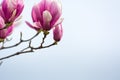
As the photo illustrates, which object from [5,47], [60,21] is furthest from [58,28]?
[5,47]

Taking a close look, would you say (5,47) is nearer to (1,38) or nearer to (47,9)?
(1,38)

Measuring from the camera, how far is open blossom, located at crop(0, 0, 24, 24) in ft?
1.33

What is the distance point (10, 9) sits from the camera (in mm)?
406

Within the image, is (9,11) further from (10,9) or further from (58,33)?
(58,33)

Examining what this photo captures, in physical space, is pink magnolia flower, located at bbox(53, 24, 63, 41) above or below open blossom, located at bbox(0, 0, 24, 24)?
below

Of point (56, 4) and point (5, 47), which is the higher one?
point (56, 4)

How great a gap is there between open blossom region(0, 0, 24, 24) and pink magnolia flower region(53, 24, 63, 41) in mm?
93

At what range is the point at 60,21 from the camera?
1.41 feet

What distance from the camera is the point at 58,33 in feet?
1.53

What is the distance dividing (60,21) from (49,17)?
0.02 metres

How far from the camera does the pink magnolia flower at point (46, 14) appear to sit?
0.42m

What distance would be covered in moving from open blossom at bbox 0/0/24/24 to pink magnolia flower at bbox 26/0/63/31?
0.03 metres

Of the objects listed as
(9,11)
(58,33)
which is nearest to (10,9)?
(9,11)

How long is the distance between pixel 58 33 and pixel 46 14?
0.07 meters
